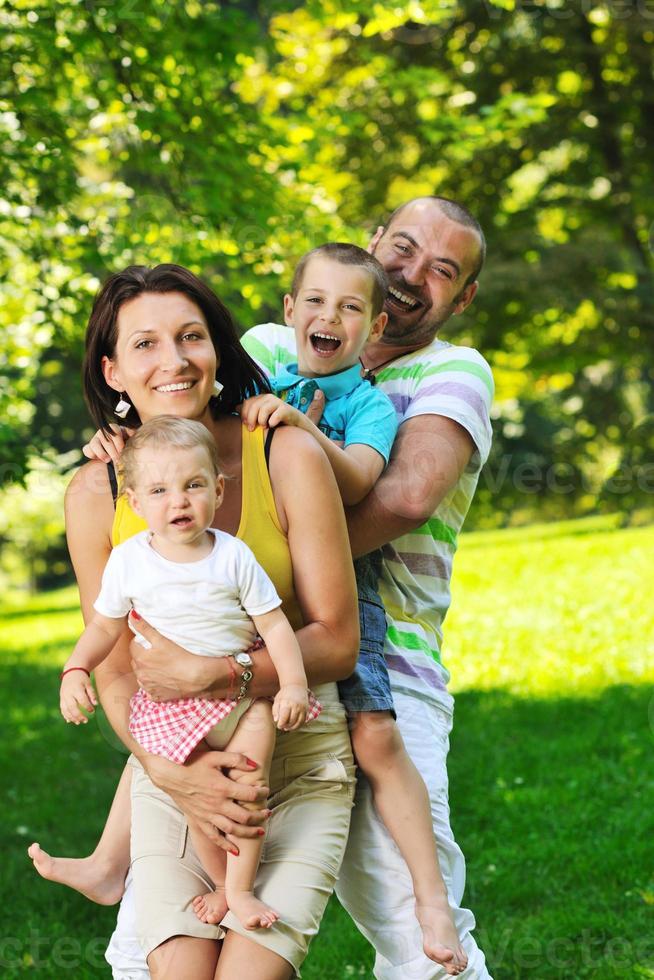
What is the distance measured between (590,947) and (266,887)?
2.48 meters

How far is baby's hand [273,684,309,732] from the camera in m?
2.35

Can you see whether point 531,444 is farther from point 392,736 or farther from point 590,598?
point 392,736

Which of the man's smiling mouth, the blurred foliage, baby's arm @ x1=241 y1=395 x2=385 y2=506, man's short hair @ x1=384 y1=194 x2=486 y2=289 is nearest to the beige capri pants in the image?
baby's arm @ x1=241 y1=395 x2=385 y2=506

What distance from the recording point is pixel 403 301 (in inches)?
124

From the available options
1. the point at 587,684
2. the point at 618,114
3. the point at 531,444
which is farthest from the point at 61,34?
the point at 531,444

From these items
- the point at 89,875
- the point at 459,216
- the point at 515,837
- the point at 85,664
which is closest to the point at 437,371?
the point at 459,216

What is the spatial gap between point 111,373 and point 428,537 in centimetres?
86

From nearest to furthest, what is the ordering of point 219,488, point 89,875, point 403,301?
point 219,488 → point 89,875 → point 403,301

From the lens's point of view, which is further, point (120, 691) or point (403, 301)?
point (403, 301)

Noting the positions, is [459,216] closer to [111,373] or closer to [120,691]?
[111,373]

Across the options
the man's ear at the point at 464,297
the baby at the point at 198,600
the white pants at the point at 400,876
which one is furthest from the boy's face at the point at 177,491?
the man's ear at the point at 464,297

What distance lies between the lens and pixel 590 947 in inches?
178

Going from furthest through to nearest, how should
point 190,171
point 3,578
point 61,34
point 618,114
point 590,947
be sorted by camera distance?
point 3,578 → point 618,114 → point 190,171 → point 61,34 → point 590,947

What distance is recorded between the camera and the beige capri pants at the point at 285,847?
2.44 meters
